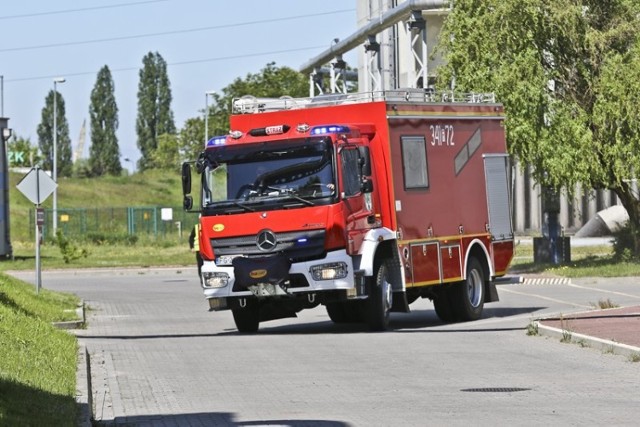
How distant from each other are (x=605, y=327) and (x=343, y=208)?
4.07 meters

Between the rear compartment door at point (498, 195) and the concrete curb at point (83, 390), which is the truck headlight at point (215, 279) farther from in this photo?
the rear compartment door at point (498, 195)

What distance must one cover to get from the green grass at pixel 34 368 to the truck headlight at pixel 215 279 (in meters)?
2.59

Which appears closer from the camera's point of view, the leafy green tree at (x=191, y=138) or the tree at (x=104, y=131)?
the leafy green tree at (x=191, y=138)

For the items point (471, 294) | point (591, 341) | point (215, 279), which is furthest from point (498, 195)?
point (591, 341)

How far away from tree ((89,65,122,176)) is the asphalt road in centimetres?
10784

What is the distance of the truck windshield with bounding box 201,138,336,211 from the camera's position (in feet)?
72.2

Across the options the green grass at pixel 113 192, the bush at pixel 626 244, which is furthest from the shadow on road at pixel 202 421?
the green grass at pixel 113 192

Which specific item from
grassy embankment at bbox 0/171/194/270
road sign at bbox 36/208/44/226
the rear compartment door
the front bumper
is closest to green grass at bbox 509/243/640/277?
the rear compartment door

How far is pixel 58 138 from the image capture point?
139000mm

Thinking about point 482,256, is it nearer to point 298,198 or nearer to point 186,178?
point 298,198

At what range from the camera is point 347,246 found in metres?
22.1

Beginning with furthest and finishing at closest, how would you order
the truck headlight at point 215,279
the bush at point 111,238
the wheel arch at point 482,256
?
1. the bush at point 111,238
2. the wheel arch at point 482,256
3. the truck headlight at point 215,279

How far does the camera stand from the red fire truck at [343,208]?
22.0 m

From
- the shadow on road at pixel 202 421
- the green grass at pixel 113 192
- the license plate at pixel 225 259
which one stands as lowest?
the shadow on road at pixel 202 421
